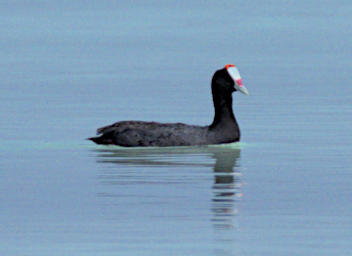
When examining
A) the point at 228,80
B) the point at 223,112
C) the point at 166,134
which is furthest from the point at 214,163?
the point at 228,80

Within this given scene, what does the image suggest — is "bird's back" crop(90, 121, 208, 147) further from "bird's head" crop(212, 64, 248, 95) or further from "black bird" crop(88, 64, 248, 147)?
"bird's head" crop(212, 64, 248, 95)

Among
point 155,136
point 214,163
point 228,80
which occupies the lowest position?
point 214,163

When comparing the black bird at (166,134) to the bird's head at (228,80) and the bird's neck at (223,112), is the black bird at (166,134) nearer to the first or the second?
the bird's neck at (223,112)

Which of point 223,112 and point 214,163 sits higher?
point 223,112

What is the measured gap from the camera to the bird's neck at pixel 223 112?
23.5 meters

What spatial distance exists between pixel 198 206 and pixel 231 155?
6450 mm

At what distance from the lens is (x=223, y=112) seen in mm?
23844

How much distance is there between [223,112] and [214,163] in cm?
395

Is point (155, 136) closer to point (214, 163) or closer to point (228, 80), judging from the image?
point (228, 80)

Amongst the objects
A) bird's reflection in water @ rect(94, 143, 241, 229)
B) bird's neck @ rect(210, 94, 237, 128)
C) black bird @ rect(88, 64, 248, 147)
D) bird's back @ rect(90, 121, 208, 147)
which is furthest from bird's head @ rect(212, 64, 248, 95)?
bird's back @ rect(90, 121, 208, 147)

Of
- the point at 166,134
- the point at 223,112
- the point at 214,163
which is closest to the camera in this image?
the point at 214,163

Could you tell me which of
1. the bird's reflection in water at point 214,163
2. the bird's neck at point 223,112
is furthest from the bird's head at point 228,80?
the bird's reflection in water at point 214,163

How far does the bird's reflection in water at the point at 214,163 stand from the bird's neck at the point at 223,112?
487mm

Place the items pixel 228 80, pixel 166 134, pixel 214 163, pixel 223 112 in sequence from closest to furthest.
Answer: pixel 214 163
pixel 166 134
pixel 223 112
pixel 228 80
